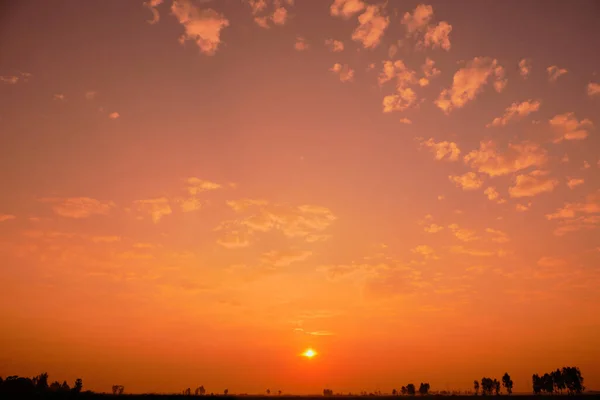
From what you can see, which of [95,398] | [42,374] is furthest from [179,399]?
[42,374]

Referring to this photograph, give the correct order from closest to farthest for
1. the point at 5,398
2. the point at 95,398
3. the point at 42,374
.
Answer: the point at 5,398, the point at 95,398, the point at 42,374

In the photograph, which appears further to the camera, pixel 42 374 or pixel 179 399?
pixel 42 374

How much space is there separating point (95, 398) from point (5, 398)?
1906cm

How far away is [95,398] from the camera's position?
9406 cm

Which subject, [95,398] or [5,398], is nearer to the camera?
[5,398]

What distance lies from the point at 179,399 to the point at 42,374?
7836 cm

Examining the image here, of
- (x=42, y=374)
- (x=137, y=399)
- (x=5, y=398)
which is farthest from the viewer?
(x=42, y=374)

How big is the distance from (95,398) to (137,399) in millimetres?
14161

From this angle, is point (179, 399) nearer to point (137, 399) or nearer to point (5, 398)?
point (137, 399)

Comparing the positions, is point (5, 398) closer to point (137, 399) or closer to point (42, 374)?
point (137, 399)

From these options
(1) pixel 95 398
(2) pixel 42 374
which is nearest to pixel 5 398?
(1) pixel 95 398

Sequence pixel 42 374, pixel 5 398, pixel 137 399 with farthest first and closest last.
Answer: pixel 42 374 < pixel 137 399 < pixel 5 398

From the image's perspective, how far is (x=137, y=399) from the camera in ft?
348

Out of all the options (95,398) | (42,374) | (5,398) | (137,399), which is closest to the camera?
(5,398)
